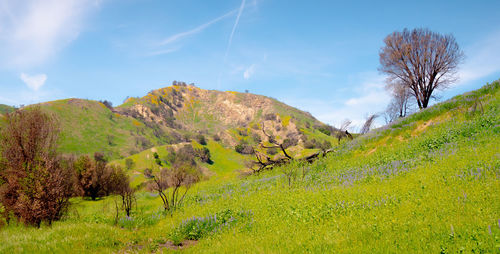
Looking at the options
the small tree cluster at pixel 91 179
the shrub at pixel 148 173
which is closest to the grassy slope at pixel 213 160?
the shrub at pixel 148 173

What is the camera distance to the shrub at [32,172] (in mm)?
10227

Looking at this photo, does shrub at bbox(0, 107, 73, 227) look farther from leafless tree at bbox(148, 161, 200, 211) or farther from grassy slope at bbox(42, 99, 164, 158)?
grassy slope at bbox(42, 99, 164, 158)

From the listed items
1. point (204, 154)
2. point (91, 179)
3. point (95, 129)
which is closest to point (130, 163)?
point (204, 154)

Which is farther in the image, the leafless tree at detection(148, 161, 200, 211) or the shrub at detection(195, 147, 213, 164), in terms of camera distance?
the shrub at detection(195, 147, 213, 164)

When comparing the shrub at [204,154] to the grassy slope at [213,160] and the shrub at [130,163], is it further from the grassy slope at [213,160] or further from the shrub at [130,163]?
the shrub at [130,163]

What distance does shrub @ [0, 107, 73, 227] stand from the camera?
1023cm

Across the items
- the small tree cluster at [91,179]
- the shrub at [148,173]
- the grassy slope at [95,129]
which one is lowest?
the shrub at [148,173]

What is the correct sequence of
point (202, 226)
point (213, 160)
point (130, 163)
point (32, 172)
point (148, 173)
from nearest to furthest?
1. point (202, 226)
2. point (32, 172)
3. point (148, 173)
4. point (130, 163)
5. point (213, 160)

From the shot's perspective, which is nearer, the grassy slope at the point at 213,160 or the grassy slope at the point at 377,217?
the grassy slope at the point at 377,217

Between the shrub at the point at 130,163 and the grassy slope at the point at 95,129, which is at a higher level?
the grassy slope at the point at 95,129

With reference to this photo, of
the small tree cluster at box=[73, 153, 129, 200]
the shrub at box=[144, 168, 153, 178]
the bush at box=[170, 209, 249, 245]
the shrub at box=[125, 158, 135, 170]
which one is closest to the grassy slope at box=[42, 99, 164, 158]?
the shrub at box=[125, 158, 135, 170]

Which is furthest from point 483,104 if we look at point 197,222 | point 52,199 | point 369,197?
point 52,199

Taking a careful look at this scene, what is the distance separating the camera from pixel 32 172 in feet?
34.7

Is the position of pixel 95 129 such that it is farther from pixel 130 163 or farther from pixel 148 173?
pixel 148 173
